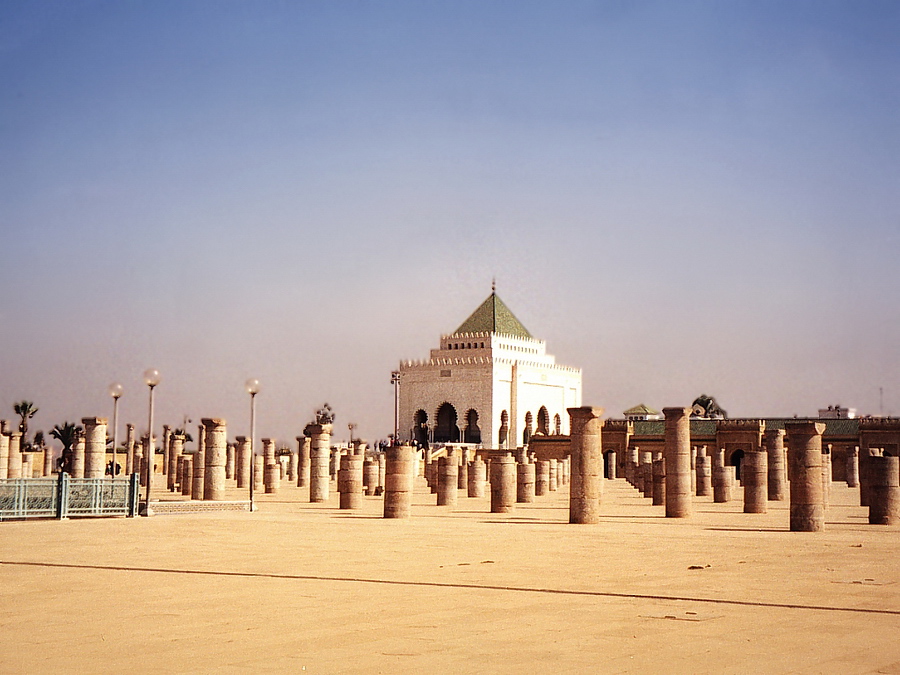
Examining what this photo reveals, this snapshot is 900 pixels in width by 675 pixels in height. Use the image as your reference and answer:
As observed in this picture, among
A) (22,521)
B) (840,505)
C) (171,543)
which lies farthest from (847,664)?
(840,505)

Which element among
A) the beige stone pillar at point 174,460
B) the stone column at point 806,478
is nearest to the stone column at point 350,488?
the stone column at point 806,478

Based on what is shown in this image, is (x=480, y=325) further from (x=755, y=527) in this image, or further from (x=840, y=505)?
(x=755, y=527)

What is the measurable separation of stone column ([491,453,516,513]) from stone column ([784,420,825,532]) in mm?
6164

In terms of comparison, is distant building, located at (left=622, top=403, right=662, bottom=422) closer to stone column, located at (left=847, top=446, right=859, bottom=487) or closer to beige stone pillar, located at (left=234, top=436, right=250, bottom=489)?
stone column, located at (left=847, top=446, right=859, bottom=487)

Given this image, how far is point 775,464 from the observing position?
90.3 ft

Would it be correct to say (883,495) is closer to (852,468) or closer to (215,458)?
(215,458)

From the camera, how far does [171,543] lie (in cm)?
1325

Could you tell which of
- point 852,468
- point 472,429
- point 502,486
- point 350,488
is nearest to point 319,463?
point 350,488

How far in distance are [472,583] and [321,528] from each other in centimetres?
723

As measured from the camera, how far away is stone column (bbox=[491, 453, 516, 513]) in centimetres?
2132

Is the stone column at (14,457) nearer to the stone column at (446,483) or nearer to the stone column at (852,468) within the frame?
the stone column at (446,483)

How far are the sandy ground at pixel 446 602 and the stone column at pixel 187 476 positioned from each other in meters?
15.0

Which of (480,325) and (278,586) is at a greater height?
(480,325)

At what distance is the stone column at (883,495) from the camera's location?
17.7m
